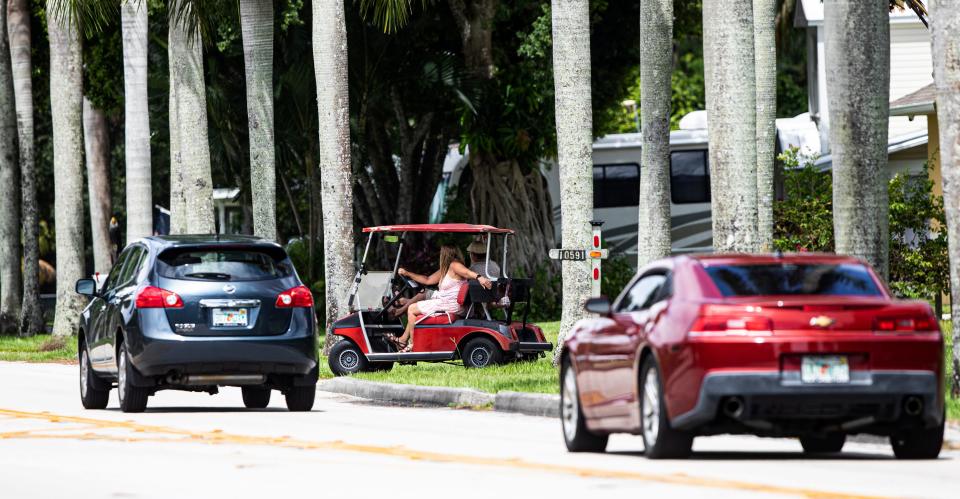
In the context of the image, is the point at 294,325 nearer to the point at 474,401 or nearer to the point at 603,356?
the point at 474,401

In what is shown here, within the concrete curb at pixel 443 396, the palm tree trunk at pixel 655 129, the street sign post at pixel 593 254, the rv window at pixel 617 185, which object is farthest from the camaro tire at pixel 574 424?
the rv window at pixel 617 185

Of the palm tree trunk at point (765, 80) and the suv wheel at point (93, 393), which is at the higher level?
the palm tree trunk at point (765, 80)

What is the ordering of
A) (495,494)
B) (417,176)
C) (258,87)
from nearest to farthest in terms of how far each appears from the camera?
(495,494) → (258,87) → (417,176)

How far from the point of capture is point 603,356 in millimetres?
12945

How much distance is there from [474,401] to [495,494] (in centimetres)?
820

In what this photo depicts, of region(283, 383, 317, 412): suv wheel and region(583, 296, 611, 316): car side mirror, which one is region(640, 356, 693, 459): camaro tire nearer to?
region(583, 296, 611, 316): car side mirror

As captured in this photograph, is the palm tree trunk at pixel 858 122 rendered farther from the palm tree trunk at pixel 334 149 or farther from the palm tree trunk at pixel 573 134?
the palm tree trunk at pixel 334 149

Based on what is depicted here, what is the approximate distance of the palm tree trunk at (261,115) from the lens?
2723cm

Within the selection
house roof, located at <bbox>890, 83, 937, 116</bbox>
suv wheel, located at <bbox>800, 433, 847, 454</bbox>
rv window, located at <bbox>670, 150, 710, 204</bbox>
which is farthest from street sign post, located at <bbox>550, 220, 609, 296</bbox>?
rv window, located at <bbox>670, 150, 710, 204</bbox>

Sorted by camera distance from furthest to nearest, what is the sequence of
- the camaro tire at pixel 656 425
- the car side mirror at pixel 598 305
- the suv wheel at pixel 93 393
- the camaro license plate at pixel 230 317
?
1. the suv wheel at pixel 93 393
2. the camaro license plate at pixel 230 317
3. the car side mirror at pixel 598 305
4. the camaro tire at pixel 656 425

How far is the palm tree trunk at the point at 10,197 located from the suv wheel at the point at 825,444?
27.9 meters

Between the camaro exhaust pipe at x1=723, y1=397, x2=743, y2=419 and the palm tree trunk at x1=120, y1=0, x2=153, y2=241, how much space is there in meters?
20.8

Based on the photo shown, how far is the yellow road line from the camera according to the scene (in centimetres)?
1055

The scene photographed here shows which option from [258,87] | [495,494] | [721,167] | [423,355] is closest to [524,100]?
[258,87]
